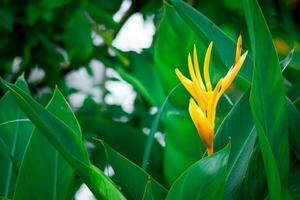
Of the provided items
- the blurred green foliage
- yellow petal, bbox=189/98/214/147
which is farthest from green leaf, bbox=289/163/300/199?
yellow petal, bbox=189/98/214/147

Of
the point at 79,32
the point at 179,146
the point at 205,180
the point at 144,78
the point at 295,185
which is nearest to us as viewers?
the point at 205,180

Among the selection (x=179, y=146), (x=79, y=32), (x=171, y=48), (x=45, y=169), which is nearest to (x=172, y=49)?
(x=171, y=48)

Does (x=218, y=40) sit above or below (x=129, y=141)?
above

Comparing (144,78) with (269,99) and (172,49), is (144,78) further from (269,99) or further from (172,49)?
(269,99)

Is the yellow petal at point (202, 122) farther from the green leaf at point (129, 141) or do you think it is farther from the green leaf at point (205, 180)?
the green leaf at point (129, 141)

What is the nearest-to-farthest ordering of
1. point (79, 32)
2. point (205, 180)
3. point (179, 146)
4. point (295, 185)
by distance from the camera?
point (205, 180), point (295, 185), point (179, 146), point (79, 32)

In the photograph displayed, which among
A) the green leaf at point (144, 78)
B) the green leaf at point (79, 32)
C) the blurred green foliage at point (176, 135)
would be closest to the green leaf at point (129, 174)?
the blurred green foliage at point (176, 135)

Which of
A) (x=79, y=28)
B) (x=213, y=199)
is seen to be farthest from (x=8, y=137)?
(x=79, y=28)

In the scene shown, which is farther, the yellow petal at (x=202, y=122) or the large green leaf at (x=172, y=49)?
the large green leaf at (x=172, y=49)
